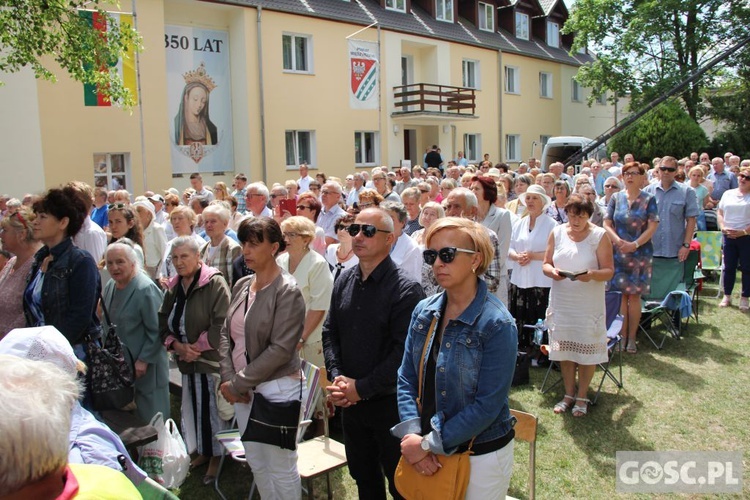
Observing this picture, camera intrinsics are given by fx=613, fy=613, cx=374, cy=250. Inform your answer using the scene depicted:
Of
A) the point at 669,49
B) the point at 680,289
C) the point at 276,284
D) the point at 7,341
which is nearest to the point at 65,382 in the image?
the point at 7,341

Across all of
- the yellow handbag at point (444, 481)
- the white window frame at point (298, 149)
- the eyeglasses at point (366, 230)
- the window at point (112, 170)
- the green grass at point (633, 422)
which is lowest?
the green grass at point (633, 422)

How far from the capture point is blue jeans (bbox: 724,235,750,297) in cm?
823

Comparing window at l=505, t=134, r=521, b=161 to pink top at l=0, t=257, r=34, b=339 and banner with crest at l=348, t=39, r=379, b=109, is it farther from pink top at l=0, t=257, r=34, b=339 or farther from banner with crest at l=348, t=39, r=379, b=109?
pink top at l=0, t=257, r=34, b=339

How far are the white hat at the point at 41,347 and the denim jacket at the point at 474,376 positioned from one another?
1.44m

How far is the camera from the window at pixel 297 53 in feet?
66.4

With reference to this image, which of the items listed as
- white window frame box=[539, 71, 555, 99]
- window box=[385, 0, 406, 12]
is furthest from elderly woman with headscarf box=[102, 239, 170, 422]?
white window frame box=[539, 71, 555, 99]

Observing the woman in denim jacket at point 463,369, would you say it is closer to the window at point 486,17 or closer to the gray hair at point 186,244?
the gray hair at point 186,244

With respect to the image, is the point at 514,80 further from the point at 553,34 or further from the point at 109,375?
the point at 109,375

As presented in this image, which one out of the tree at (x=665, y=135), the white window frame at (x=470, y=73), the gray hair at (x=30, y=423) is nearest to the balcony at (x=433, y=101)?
the white window frame at (x=470, y=73)

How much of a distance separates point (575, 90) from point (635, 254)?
2993 centimetres

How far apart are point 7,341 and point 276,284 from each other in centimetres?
146

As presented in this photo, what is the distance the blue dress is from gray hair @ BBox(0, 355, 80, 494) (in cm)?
620

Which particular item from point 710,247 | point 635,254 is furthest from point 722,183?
point 635,254

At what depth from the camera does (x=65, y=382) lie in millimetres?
1661
